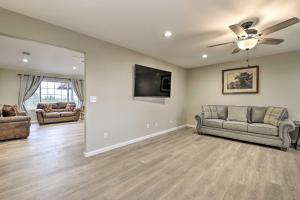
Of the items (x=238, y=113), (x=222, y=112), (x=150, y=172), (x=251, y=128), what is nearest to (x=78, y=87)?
(x=222, y=112)

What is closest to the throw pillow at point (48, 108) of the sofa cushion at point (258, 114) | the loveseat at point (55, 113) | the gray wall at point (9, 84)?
the loveseat at point (55, 113)

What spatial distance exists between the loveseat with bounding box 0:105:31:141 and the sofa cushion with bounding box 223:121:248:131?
5.90m

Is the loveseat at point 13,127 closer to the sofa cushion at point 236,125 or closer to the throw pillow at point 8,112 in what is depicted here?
the throw pillow at point 8,112

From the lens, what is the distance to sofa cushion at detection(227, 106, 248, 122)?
15.2 ft

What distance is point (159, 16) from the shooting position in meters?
2.38

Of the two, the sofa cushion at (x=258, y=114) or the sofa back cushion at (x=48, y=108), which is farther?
the sofa back cushion at (x=48, y=108)

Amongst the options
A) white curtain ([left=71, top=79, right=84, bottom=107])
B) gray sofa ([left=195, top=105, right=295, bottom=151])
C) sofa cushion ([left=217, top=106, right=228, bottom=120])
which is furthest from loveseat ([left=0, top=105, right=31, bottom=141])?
sofa cushion ([left=217, top=106, right=228, bottom=120])

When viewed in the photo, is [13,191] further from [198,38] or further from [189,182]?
[198,38]

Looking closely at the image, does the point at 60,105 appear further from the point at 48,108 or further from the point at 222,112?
the point at 222,112

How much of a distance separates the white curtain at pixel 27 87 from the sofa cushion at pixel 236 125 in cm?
827

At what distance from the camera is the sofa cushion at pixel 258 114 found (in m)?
4.37

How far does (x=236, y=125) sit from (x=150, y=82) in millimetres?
2760

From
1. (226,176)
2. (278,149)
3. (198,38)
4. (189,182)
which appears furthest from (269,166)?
(198,38)

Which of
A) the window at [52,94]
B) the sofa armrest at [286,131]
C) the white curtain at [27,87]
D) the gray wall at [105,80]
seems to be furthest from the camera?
the window at [52,94]
